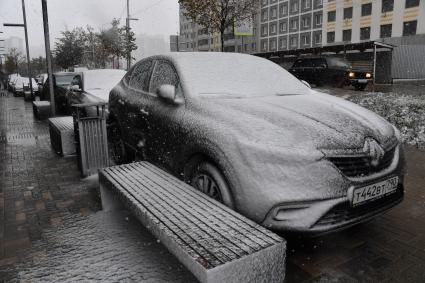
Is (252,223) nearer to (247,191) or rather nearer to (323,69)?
(247,191)

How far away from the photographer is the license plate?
2816 mm

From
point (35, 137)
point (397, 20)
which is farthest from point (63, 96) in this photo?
point (397, 20)

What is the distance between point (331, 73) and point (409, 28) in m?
29.0

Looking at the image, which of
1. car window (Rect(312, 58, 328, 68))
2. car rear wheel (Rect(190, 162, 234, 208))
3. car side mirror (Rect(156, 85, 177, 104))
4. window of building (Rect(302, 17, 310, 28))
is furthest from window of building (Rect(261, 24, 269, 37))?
car rear wheel (Rect(190, 162, 234, 208))

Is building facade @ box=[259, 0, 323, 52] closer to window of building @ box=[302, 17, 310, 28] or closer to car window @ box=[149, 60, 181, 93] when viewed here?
window of building @ box=[302, 17, 310, 28]

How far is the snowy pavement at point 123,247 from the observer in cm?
281

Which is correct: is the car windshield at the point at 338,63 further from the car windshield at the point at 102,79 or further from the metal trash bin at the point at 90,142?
the metal trash bin at the point at 90,142

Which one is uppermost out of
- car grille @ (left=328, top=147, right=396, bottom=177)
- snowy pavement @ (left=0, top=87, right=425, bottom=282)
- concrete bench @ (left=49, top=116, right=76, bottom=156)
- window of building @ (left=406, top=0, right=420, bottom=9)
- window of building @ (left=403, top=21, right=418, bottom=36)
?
window of building @ (left=406, top=0, right=420, bottom=9)

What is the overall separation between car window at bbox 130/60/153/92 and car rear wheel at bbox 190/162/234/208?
176cm

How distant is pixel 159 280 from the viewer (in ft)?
8.95

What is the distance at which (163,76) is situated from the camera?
435 centimetres

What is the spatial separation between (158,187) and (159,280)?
917 mm

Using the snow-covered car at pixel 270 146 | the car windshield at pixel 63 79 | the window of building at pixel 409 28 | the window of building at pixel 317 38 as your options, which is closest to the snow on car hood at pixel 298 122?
the snow-covered car at pixel 270 146

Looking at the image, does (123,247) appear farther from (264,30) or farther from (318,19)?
(264,30)
